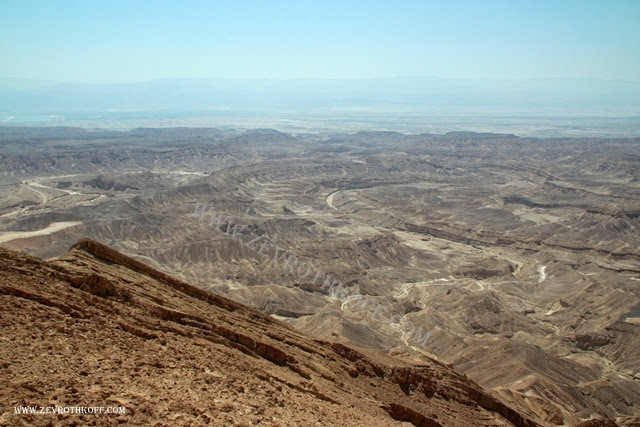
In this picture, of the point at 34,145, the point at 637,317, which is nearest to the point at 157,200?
the point at 637,317

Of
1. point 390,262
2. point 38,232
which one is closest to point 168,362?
point 390,262

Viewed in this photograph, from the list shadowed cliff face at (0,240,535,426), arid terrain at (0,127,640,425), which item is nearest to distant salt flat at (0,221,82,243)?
arid terrain at (0,127,640,425)

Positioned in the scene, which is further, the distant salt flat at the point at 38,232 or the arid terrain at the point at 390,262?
the distant salt flat at the point at 38,232

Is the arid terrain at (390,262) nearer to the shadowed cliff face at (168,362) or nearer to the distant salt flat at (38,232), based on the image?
the shadowed cliff face at (168,362)

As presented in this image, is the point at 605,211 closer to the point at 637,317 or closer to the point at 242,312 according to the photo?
the point at 637,317

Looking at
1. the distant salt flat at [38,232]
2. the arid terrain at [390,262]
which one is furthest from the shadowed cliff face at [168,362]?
the distant salt flat at [38,232]

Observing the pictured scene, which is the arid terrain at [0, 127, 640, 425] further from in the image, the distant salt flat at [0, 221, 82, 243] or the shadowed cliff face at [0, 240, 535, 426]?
the distant salt flat at [0, 221, 82, 243]
